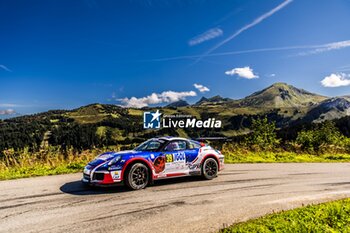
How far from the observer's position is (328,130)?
31.4 metres

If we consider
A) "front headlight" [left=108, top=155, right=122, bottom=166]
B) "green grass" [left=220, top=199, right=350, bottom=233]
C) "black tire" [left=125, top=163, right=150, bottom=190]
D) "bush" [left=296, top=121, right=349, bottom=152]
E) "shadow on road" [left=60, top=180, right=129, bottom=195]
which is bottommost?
"green grass" [left=220, top=199, right=350, bottom=233]

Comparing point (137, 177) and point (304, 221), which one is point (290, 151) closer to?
point (137, 177)

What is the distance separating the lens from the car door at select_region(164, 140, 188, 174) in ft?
31.7

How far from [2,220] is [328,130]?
32.2m

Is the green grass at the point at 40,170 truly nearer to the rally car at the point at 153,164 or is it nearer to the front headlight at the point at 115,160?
the rally car at the point at 153,164

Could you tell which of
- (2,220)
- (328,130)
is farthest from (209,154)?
(328,130)

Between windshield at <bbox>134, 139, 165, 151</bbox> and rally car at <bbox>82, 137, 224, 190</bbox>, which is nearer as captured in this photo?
rally car at <bbox>82, 137, 224, 190</bbox>

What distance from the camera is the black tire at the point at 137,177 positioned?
342 inches

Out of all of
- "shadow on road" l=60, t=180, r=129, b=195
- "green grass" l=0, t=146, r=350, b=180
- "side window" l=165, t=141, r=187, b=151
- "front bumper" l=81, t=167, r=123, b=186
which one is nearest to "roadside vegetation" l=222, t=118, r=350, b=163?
"green grass" l=0, t=146, r=350, b=180

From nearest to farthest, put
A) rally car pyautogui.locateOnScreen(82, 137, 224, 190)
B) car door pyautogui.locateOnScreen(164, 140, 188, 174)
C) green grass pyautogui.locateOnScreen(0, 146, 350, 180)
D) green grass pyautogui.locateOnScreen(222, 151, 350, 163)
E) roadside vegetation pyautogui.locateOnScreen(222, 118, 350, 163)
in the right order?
rally car pyautogui.locateOnScreen(82, 137, 224, 190)
car door pyautogui.locateOnScreen(164, 140, 188, 174)
green grass pyautogui.locateOnScreen(0, 146, 350, 180)
green grass pyautogui.locateOnScreen(222, 151, 350, 163)
roadside vegetation pyautogui.locateOnScreen(222, 118, 350, 163)

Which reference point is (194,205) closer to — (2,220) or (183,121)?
(2,220)

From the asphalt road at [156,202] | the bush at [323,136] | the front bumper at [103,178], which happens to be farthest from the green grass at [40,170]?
the bush at [323,136]

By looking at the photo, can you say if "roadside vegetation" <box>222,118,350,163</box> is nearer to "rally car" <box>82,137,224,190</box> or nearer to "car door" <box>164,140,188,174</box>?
"rally car" <box>82,137,224,190</box>

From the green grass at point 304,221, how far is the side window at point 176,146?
4.41m
